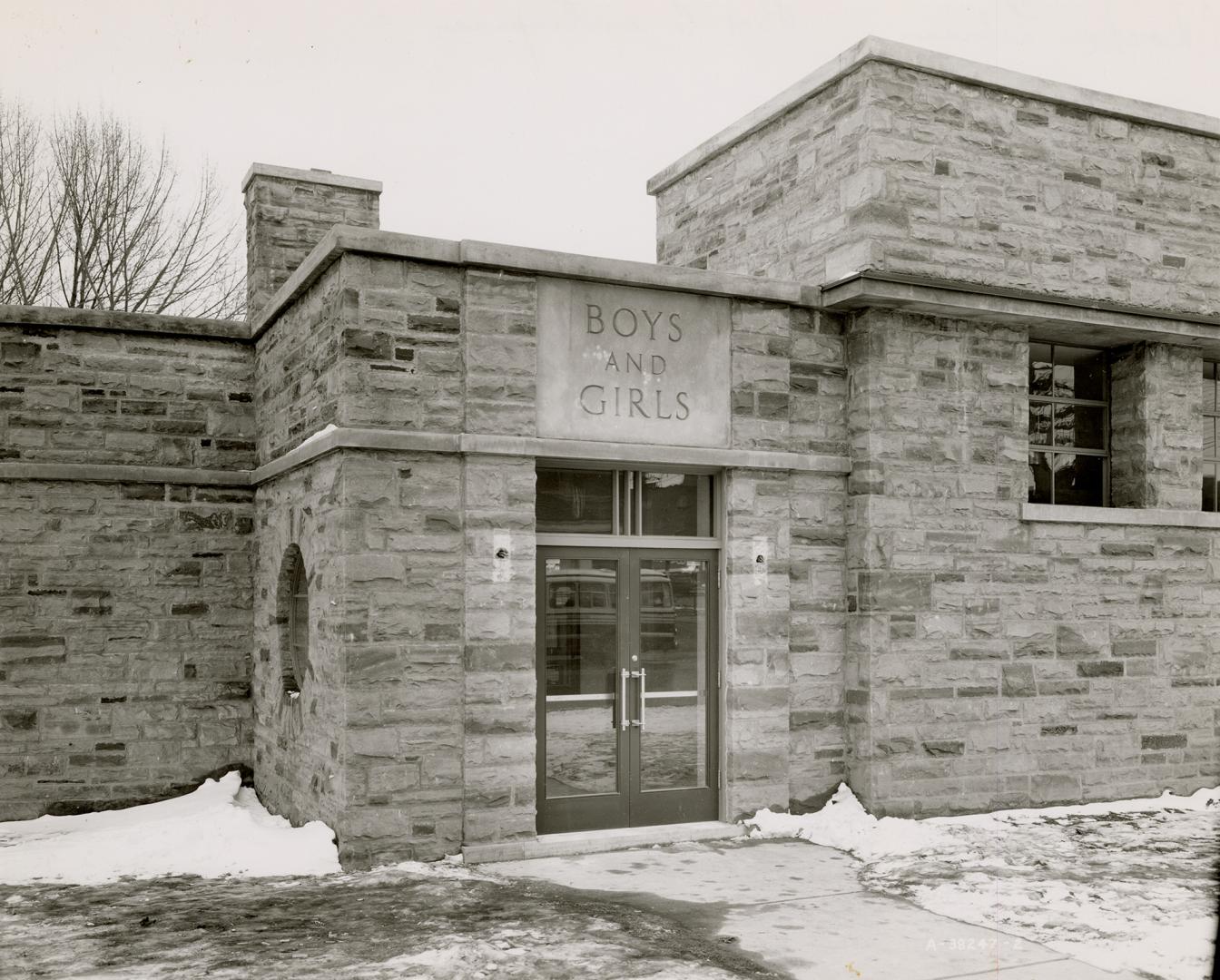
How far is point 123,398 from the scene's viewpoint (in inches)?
413

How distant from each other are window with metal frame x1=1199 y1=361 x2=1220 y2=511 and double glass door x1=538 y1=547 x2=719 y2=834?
508 cm

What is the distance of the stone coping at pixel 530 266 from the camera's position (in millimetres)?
8031

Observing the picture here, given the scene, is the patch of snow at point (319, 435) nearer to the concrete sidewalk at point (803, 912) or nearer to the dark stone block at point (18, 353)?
the dark stone block at point (18, 353)

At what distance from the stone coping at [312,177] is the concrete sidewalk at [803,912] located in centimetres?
702

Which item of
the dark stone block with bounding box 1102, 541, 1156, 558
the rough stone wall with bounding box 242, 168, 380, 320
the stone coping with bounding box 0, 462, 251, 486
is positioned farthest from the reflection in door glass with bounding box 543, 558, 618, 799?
the rough stone wall with bounding box 242, 168, 380, 320

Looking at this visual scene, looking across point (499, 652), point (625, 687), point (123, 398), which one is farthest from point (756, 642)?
point (123, 398)

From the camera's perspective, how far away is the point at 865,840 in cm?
858

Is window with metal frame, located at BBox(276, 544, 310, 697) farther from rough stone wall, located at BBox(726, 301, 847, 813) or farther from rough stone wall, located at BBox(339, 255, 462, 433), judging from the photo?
rough stone wall, located at BBox(726, 301, 847, 813)

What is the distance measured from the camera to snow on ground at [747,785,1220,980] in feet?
20.7

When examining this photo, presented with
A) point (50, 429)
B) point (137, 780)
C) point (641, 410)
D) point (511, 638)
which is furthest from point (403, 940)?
point (50, 429)

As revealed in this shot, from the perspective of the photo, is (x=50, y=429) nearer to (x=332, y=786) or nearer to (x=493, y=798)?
(x=332, y=786)

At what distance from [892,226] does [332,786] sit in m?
5.91

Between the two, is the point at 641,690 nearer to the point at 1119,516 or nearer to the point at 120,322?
the point at 1119,516

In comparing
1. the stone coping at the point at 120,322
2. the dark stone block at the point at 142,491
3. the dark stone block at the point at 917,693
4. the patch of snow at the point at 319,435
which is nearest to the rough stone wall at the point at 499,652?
the patch of snow at the point at 319,435
